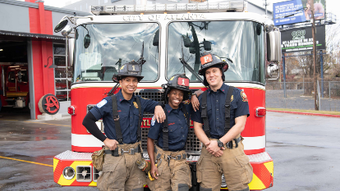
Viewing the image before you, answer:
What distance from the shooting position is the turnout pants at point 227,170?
3.31m

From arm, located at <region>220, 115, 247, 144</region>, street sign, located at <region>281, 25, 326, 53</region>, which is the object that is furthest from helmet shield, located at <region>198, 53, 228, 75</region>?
street sign, located at <region>281, 25, 326, 53</region>

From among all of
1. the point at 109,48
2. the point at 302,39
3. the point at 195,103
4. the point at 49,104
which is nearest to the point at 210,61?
the point at 195,103

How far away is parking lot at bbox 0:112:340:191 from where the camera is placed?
19.2 feet

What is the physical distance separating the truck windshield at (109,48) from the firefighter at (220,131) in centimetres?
119

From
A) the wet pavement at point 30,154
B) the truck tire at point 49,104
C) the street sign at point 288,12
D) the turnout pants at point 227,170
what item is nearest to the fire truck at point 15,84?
the truck tire at point 49,104

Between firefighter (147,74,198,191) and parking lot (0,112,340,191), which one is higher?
firefighter (147,74,198,191)

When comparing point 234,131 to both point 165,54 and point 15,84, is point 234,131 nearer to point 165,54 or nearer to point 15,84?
point 165,54

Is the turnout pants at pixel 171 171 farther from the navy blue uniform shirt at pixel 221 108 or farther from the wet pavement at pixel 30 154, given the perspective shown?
the wet pavement at pixel 30 154

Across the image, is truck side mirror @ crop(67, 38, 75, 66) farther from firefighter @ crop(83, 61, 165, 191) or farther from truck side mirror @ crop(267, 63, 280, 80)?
truck side mirror @ crop(267, 63, 280, 80)

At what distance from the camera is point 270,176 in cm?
381

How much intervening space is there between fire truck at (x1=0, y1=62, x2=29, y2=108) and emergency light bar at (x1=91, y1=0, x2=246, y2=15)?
17624mm

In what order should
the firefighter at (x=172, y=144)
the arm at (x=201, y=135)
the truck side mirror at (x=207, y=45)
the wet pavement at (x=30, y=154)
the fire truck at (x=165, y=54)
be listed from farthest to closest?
the wet pavement at (x=30, y=154)
the truck side mirror at (x=207, y=45)
the fire truck at (x=165, y=54)
the firefighter at (x=172, y=144)
the arm at (x=201, y=135)

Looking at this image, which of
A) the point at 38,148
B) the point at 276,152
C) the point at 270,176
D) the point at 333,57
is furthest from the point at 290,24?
the point at 270,176

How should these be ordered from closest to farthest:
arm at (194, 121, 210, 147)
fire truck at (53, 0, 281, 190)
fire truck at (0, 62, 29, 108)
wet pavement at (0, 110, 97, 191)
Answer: arm at (194, 121, 210, 147), fire truck at (53, 0, 281, 190), wet pavement at (0, 110, 97, 191), fire truck at (0, 62, 29, 108)
